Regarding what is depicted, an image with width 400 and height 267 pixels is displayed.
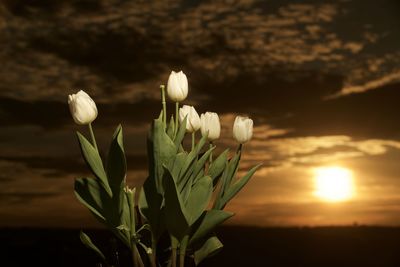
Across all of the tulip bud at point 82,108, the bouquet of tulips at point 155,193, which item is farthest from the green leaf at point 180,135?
the tulip bud at point 82,108

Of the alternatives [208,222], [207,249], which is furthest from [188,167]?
[207,249]

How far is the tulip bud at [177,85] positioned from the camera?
1.76 m

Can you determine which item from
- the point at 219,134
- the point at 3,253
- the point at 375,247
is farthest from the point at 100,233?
the point at 375,247

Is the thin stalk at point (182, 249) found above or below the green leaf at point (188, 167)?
below

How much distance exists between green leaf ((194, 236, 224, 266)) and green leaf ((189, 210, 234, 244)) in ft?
0.23

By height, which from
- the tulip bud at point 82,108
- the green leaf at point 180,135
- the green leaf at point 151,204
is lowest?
the green leaf at point 151,204

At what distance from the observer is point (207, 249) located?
1.82 meters

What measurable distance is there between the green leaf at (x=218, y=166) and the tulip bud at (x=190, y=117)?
4.1 inches

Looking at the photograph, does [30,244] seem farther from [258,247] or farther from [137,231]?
[137,231]

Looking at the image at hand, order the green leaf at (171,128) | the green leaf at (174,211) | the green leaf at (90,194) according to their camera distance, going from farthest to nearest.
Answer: the green leaf at (171,128) → the green leaf at (90,194) → the green leaf at (174,211)

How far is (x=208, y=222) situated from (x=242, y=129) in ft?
0.92

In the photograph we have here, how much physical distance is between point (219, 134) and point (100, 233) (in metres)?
0.55

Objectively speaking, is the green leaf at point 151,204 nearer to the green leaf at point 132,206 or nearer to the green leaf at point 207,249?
the green leaf at point 132,206

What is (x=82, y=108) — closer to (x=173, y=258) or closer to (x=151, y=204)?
(x=151, y=204)
